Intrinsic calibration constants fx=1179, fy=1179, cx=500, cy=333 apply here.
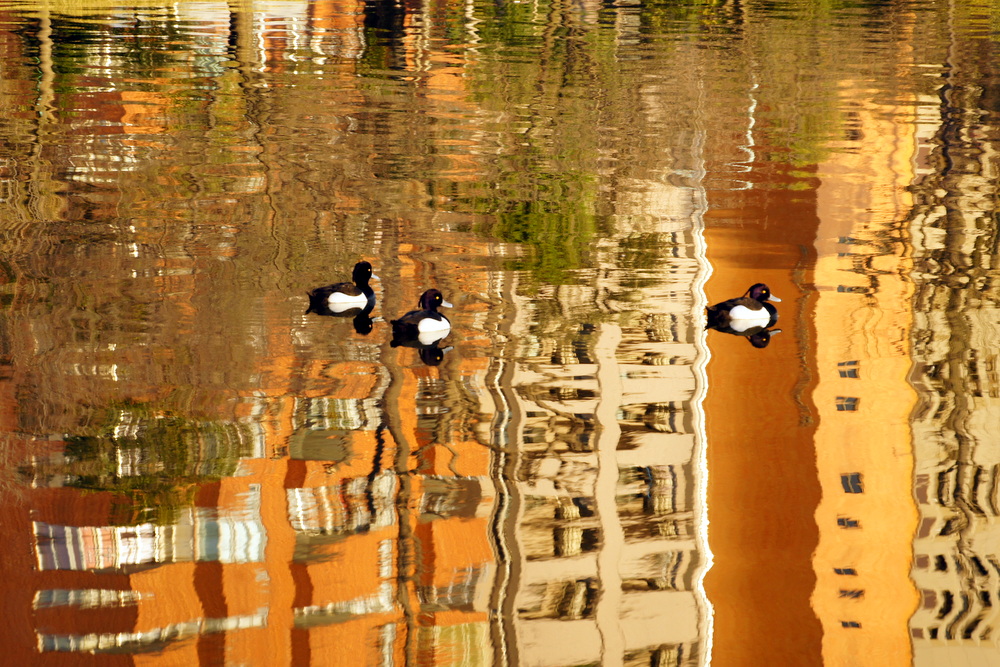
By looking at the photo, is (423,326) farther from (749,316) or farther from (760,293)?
(760,293)

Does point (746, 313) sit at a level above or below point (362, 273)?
below

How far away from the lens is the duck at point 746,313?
9.41 meters

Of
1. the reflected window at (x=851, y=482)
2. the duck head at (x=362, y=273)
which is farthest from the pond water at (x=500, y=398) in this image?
the duck head at (x=362, y=273)

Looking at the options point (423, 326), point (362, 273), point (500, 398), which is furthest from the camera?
point (362, 273)

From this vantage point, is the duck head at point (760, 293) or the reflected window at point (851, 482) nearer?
the reflected window at point (851, 482)

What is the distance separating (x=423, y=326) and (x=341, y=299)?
87cm

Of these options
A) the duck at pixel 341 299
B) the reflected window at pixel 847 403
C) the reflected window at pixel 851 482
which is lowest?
the reflected window at pixel 851 482

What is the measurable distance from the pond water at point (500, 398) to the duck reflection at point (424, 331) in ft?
0.25

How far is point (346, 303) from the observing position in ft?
31.4

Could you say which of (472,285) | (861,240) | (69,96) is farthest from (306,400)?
(69,96)

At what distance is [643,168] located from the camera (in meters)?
15.3

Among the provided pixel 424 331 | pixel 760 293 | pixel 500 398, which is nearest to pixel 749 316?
pixel 760 293

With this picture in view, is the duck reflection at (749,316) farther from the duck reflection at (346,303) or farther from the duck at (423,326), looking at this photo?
the duck reflection at (346,303)

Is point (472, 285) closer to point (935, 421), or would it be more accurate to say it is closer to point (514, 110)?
point (935, 421)
